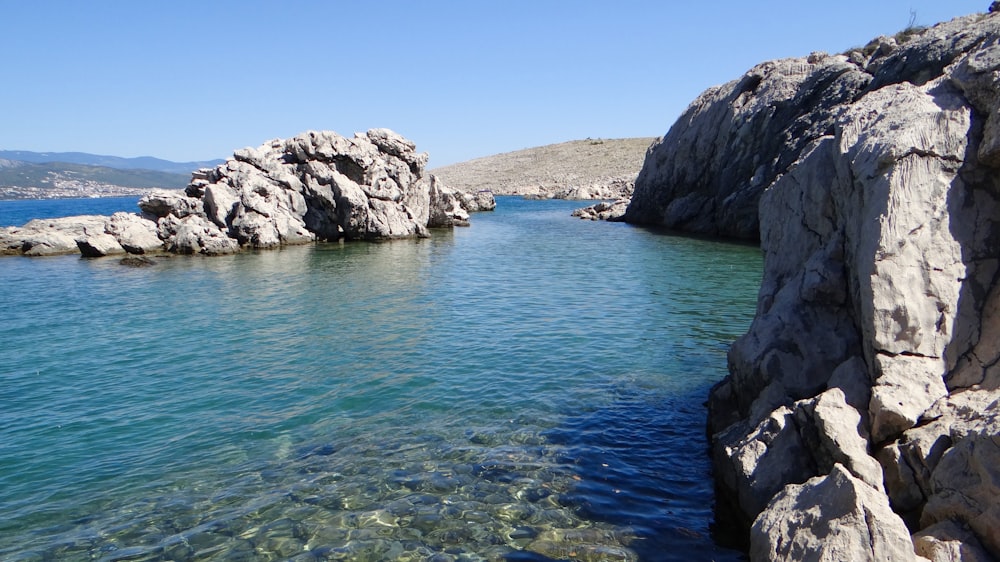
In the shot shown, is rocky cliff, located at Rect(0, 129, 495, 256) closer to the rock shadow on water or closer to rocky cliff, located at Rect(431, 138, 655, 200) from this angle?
the rock shadow on water

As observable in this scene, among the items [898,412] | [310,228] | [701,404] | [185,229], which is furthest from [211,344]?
[310,228]

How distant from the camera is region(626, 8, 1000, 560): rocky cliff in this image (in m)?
5.97

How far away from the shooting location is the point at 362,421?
42.5 ft

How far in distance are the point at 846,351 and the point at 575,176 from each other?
126040 mm

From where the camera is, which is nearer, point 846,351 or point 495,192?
point 846,351

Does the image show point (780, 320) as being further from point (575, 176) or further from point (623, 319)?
point (575, 176)

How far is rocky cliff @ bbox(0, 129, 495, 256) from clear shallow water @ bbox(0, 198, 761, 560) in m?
14.1

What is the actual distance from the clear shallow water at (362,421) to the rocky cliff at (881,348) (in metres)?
1.70

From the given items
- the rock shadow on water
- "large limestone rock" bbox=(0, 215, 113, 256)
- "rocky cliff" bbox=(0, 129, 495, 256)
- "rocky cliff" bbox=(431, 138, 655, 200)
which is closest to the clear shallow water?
the rock shadow on water

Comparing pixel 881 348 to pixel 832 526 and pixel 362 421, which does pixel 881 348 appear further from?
pixel 362 421

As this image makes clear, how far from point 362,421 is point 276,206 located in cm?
3672

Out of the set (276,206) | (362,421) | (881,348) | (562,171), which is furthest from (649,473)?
(562,171)

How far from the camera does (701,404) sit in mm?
13375

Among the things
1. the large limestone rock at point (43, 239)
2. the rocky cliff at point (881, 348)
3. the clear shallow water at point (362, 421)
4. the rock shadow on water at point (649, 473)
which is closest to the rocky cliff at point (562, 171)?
the large limestone rock at point (43, 239)
